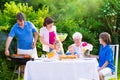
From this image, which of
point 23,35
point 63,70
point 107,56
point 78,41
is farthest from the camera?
point 23,35

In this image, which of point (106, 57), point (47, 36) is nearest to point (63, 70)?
point (106, 57)

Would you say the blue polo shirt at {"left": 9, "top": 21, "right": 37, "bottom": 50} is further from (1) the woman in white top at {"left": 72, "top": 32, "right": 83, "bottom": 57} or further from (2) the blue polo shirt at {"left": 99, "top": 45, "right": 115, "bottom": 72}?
(2) the blue polo shirt at {"left": 99, "top": 45, "right": 115, "bottom": 72}

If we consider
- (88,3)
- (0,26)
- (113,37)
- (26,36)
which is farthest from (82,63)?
(113,37)

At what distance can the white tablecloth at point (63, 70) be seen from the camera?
5586mm

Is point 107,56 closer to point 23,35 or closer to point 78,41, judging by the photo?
point 78,41

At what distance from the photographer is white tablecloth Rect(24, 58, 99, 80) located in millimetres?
5586

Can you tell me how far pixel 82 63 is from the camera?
557 cm

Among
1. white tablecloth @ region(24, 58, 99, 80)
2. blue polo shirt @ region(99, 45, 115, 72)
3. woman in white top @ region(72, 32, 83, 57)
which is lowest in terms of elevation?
white tablecloth @ region(24, 58, 99, 80)

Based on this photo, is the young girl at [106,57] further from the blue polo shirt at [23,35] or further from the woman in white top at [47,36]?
the blue polo shirt at [23,35]

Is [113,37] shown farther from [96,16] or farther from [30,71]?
[30,71]

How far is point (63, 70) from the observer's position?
5.64 m

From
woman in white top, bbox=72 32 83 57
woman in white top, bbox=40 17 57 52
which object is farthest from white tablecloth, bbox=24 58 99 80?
woman in white top, bbox=40 17 57 52

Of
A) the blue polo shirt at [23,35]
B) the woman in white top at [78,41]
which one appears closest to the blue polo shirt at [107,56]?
the woman in white top at [78,41]

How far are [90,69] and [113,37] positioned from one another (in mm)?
5693
